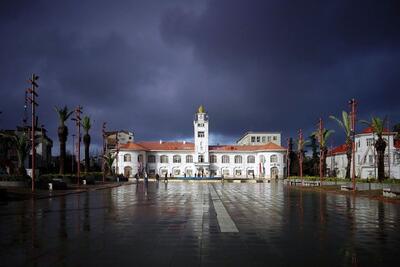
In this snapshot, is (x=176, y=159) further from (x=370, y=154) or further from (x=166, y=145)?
(x=370, y=154)

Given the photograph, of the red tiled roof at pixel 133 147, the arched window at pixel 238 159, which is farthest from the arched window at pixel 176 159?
the arched window at pixel 238 159

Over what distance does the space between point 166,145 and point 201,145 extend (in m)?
9.42

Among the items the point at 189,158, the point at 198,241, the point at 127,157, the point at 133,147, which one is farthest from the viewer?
the point at 189,158

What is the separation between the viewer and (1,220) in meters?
15.1

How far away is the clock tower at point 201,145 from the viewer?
110 m

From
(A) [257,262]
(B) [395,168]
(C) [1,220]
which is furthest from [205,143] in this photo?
(A) [257,262]

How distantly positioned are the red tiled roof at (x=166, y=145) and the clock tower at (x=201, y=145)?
249 centimetres

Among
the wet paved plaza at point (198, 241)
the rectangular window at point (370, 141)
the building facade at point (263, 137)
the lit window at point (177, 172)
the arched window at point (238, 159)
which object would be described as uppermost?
the building facade at point (263, 137)

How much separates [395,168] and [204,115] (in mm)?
50523

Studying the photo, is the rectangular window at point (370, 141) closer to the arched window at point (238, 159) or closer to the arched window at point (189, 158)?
→ the arched window at point (238, 159)

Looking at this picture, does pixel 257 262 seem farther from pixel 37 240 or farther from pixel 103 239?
pixel 37 240

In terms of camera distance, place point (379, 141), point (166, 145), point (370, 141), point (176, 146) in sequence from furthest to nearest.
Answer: point (166, 145)
point (176, 146)
point (370, 141)
point (379, 141)

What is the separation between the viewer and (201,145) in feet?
365

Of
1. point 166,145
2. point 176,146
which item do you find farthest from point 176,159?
point 166,145
